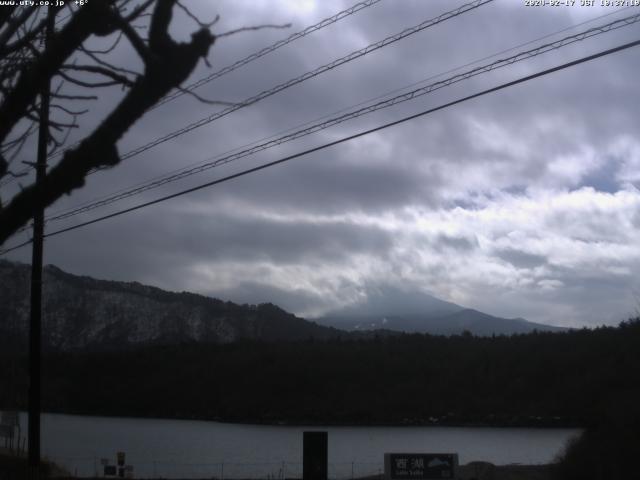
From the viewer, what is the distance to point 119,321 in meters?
143

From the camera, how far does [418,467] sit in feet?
72.7

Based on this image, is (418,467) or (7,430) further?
(7,430)

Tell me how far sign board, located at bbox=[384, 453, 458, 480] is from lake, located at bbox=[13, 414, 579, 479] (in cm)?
1027

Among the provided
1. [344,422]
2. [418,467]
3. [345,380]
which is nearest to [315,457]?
[418,467]

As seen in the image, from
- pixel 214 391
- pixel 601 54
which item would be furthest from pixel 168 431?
pixel 601 54

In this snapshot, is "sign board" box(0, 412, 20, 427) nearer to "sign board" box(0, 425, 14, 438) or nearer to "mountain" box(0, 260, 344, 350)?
"sign board" box(0, 425, 14, 438)

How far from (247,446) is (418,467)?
40.0 meters

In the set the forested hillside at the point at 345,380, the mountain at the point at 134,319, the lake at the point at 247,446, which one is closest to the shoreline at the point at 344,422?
the forested hillside at the point at 345,380

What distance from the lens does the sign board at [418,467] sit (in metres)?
22.0

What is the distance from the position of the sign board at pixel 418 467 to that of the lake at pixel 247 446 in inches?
404

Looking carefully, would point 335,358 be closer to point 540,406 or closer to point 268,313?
point 540,406

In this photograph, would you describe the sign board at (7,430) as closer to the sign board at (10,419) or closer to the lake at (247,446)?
the sign board at (10,419)

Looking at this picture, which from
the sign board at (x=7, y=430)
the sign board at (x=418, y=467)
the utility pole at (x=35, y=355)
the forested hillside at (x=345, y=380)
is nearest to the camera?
the utility pole at (x=35, y=355)

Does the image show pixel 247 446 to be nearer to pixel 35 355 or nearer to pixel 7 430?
pixel 7 430
